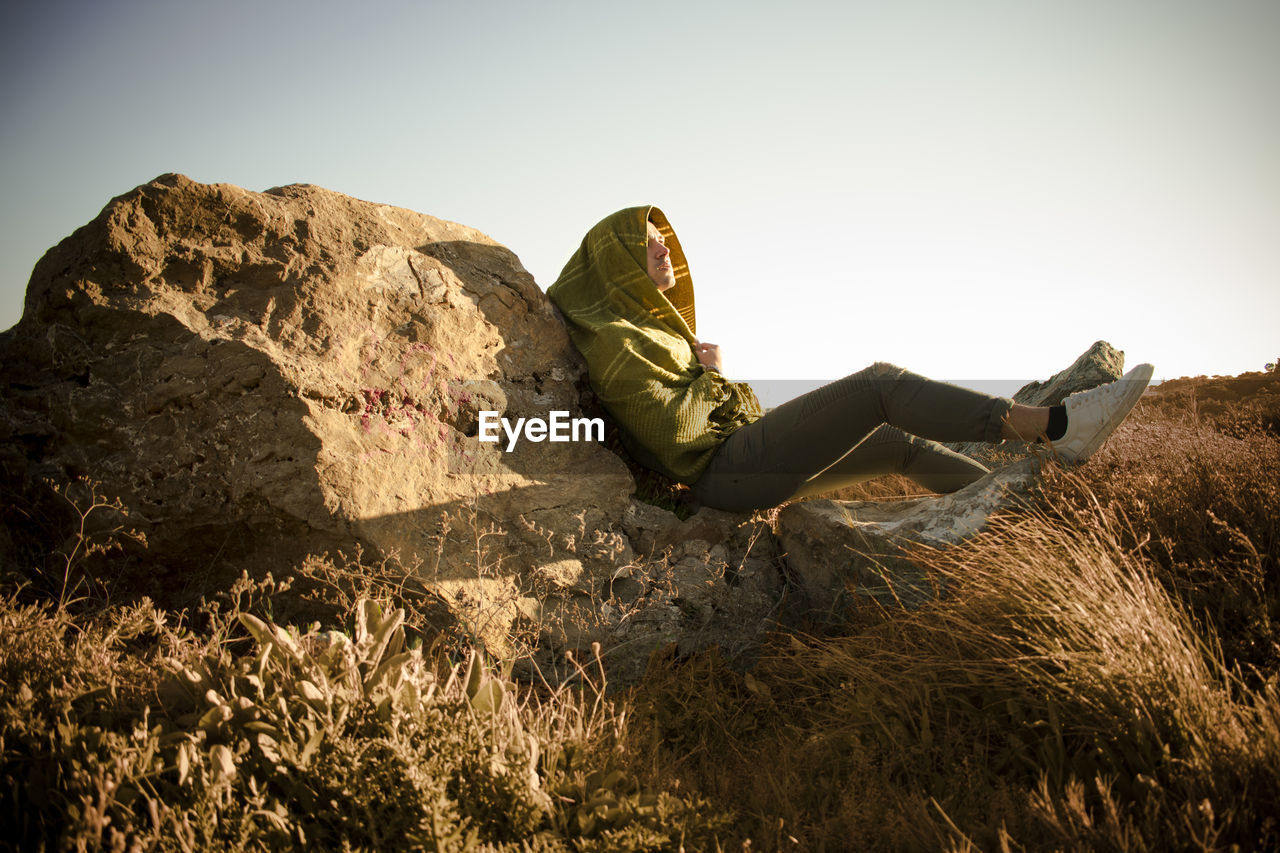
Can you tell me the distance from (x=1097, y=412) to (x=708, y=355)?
5.72ft

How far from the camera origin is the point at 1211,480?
7.95ft

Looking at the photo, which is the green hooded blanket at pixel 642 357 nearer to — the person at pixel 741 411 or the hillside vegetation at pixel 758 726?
the person at pixel 741 411

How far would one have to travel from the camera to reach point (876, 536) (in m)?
2.92

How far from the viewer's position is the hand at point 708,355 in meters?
3.58

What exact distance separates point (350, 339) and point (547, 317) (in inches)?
39.4

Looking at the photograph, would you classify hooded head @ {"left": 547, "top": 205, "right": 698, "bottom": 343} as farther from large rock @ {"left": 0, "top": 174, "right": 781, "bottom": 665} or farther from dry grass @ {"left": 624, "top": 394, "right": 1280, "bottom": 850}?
dry grass @ {"left": 624, "top": 394, "right": 1280, "bottom": 850}

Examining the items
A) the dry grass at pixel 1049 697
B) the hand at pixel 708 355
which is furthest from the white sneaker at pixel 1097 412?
the hand at pixel 708 355

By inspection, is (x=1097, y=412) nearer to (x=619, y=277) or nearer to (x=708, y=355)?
(x=708, y=355)

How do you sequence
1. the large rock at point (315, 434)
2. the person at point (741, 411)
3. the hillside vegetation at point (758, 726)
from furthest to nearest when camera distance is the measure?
the person at point (741, 411), the large rock at point (315, 434), the hillside vegetation at point (758, 726)

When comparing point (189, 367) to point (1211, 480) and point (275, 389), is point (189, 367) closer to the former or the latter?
point (275, 389)

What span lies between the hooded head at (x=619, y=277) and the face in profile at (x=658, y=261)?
3 cm

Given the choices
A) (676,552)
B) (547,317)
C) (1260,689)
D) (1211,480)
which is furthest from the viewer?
(547,317)

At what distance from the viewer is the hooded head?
3.50 meters

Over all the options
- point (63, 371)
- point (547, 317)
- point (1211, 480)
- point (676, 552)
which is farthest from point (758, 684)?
point (63, 371)
